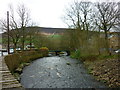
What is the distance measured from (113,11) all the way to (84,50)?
217 inches

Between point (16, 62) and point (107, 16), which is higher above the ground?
point (107, 16)

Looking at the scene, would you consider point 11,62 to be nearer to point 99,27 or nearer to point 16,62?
point 16,62

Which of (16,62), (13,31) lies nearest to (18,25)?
(13,31)

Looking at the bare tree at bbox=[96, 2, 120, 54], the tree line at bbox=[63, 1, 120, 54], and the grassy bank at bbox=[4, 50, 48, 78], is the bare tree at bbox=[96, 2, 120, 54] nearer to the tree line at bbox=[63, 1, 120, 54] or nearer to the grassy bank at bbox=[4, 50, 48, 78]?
the tree line at bbox=[63, 1, 120, 54]

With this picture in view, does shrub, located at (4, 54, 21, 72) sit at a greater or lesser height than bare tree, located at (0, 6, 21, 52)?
lesser

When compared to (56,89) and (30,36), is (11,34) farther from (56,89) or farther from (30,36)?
(56,89)

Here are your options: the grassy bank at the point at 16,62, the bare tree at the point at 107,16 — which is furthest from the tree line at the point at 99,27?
the grassy bank at the point at 16,62

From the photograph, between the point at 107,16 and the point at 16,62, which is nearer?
the point at 16,62

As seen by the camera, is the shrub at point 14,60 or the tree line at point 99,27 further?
the tree line at point 99,27

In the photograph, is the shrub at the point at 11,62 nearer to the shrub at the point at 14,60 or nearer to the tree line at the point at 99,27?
the shrub at the point at 14,60

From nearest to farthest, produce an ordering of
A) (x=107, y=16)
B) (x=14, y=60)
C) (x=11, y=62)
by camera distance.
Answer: (x=11, y=62), (x=14, y=60), (x=107, y=16)

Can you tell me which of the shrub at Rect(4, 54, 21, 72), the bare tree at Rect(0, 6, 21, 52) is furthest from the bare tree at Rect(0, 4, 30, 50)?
the shrub at Rect(4, 54, 21, 72)

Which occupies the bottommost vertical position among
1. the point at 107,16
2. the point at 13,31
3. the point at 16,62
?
the point at 16,62

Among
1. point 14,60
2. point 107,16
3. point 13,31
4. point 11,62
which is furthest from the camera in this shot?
point 13,31
